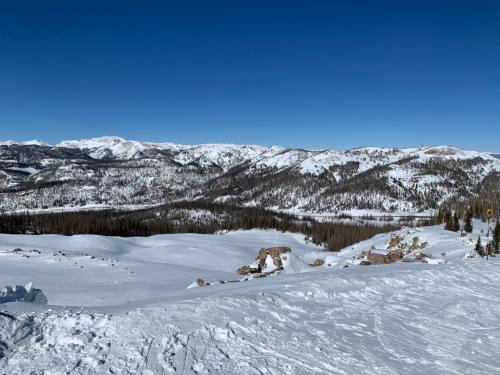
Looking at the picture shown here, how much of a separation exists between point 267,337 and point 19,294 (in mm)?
10700

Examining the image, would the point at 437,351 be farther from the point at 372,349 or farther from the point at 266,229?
the point at 266,229

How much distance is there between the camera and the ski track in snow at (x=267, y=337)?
9.33m

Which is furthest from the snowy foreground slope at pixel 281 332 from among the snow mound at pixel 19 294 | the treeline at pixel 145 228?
the treeline at pixel 145 228

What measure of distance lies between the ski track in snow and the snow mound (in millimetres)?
5272

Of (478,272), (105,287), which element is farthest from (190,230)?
(478,272)

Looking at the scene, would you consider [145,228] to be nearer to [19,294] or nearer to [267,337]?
[19,294]

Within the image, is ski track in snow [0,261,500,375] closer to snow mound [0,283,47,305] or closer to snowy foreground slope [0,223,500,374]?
snowy foreground slope [0,223,500,374]

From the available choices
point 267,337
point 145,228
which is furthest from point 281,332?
point 145,228

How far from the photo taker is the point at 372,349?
1179cm

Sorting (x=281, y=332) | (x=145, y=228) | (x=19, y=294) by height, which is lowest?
(x=145, y=228)

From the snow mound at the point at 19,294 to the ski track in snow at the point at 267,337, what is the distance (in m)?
5.27

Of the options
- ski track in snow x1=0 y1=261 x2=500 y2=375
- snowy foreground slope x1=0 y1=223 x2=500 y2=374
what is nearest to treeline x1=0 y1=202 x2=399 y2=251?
snowy foreground slope x1=0 y1=223 x2=500 y2=374

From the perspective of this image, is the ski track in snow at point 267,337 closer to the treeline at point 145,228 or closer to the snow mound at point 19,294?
the snow mound at point 19,294

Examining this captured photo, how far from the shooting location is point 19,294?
1565 cm
